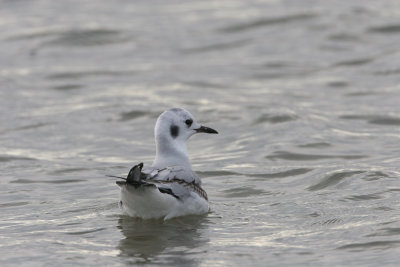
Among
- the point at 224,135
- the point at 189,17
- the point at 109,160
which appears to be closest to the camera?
the point at 109,160

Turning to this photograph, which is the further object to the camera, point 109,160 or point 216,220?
point 109,160

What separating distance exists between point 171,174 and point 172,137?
86 cm

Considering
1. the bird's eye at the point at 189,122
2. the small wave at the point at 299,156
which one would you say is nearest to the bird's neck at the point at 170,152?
the bird's eye at the point at 189,122

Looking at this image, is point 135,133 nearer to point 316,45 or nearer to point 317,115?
point 317,115

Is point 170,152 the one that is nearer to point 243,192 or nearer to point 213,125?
point 243,192

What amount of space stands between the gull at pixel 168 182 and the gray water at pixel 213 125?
0.60 ft

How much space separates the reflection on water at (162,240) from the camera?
739cm

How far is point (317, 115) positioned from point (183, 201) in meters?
5.56

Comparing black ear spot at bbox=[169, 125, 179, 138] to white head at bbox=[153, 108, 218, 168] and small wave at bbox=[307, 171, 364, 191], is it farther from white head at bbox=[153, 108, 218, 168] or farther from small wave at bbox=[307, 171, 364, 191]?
small wave at bbox=[307, 171, 364, 191]

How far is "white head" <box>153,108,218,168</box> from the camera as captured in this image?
29.9 feet

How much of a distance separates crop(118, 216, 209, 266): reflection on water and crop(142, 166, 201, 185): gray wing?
40cm

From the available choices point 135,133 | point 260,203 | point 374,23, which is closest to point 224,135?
point 135,133

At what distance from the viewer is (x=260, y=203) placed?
9305 millimetres

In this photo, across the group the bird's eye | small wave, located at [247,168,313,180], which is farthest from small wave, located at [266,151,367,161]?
the bird's eye
